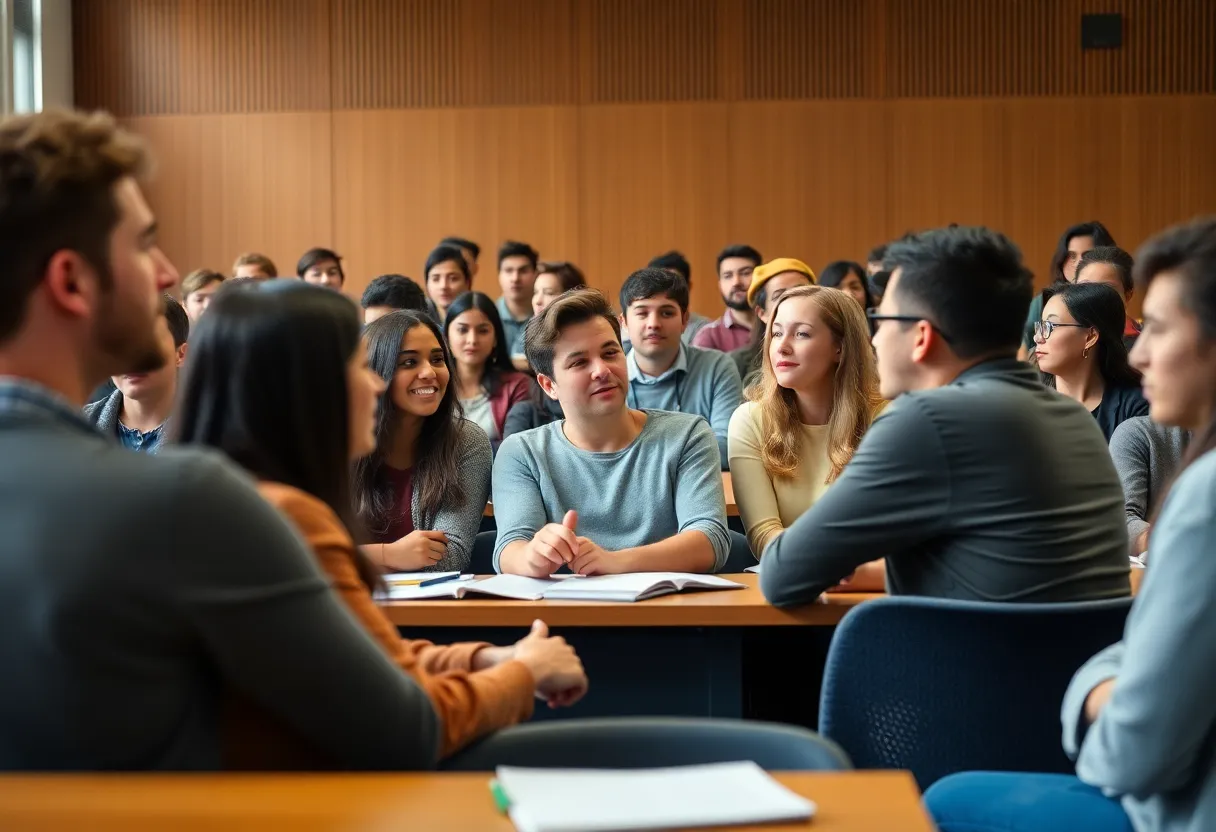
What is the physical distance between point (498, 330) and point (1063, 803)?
428 centimetres

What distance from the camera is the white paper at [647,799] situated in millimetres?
1155

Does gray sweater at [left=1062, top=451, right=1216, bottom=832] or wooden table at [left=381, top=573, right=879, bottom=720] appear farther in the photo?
wooden table at [left=381, top=573, right=879, bottom=720]

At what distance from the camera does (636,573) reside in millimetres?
2938

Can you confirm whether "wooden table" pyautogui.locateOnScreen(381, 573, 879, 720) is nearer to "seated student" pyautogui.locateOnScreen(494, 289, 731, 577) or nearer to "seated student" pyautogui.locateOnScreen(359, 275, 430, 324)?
"seated student" pyautogui.locateOnScreen(494, 289, 731, 577)

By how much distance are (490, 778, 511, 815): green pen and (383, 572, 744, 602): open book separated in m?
1.36

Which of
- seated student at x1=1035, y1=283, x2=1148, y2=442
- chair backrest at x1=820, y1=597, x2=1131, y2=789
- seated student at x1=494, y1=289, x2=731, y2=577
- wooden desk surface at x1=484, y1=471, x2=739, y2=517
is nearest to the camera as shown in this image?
chair backrest at x1=820, y1=597, x2=1131, y2=789

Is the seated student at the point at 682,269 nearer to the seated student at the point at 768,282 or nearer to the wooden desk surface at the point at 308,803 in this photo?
the seated student at the point at 768,282

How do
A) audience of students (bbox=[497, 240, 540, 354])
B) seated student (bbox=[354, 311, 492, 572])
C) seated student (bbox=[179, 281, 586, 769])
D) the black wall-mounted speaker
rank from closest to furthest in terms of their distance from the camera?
seated student (bbox=[179, 281, 586, 769]), seated student (bbox=[354, 311, 492, 572]), audience of students (bbox=[497, 240, 540, 354]), the black wall-mounted speaker

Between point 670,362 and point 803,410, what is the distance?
2.12 metres

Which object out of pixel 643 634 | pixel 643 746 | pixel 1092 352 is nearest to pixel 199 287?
pixel 1092 352

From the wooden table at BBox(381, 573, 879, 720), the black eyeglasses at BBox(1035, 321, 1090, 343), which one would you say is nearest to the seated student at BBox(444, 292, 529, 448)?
the black eyeglasses at BBox(1035, 321, 1090, 343)

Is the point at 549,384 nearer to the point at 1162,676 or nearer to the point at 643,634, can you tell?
the point at 643,634

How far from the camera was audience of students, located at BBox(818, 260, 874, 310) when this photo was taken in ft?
24.3

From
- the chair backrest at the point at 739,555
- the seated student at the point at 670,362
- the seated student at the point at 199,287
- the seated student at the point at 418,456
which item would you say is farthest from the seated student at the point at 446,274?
the chair backrest at the point at 739,555
